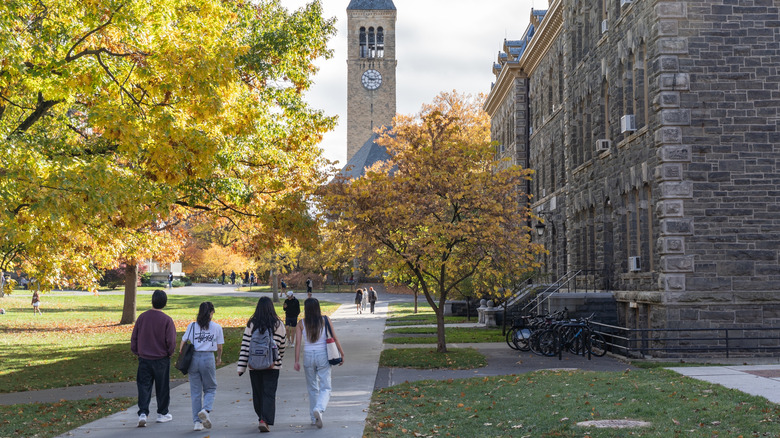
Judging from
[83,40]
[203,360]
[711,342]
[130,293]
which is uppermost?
[83,40]

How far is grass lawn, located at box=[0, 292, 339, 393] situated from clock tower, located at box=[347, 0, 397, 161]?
4457 cm

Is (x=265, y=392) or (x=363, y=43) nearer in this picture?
(x=265, y=392)

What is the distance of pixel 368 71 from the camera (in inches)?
3639

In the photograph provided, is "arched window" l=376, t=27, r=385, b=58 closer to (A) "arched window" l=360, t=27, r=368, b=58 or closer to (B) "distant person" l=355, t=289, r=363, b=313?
(A) "arched window" l=360, t=27, r=368, b=58

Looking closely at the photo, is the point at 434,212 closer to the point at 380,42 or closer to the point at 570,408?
the point at 570,408

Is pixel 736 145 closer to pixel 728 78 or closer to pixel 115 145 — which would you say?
pixel 728 78

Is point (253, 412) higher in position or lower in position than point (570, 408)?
lower

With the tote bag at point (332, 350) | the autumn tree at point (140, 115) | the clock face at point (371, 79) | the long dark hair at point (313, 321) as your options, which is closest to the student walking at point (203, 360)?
the long dark hair at point (313, 321)

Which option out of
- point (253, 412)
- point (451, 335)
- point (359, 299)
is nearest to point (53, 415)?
point (253, 412)

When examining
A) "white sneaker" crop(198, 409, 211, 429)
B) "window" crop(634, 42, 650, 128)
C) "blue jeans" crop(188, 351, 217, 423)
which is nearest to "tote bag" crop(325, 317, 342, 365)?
"blue jeans" crop(188, 351, 217, 423)

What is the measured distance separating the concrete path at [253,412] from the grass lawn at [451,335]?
21.9 ft

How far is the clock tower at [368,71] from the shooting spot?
91.8 metres

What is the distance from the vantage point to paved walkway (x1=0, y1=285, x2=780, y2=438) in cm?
984

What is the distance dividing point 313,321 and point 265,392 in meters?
1.06
